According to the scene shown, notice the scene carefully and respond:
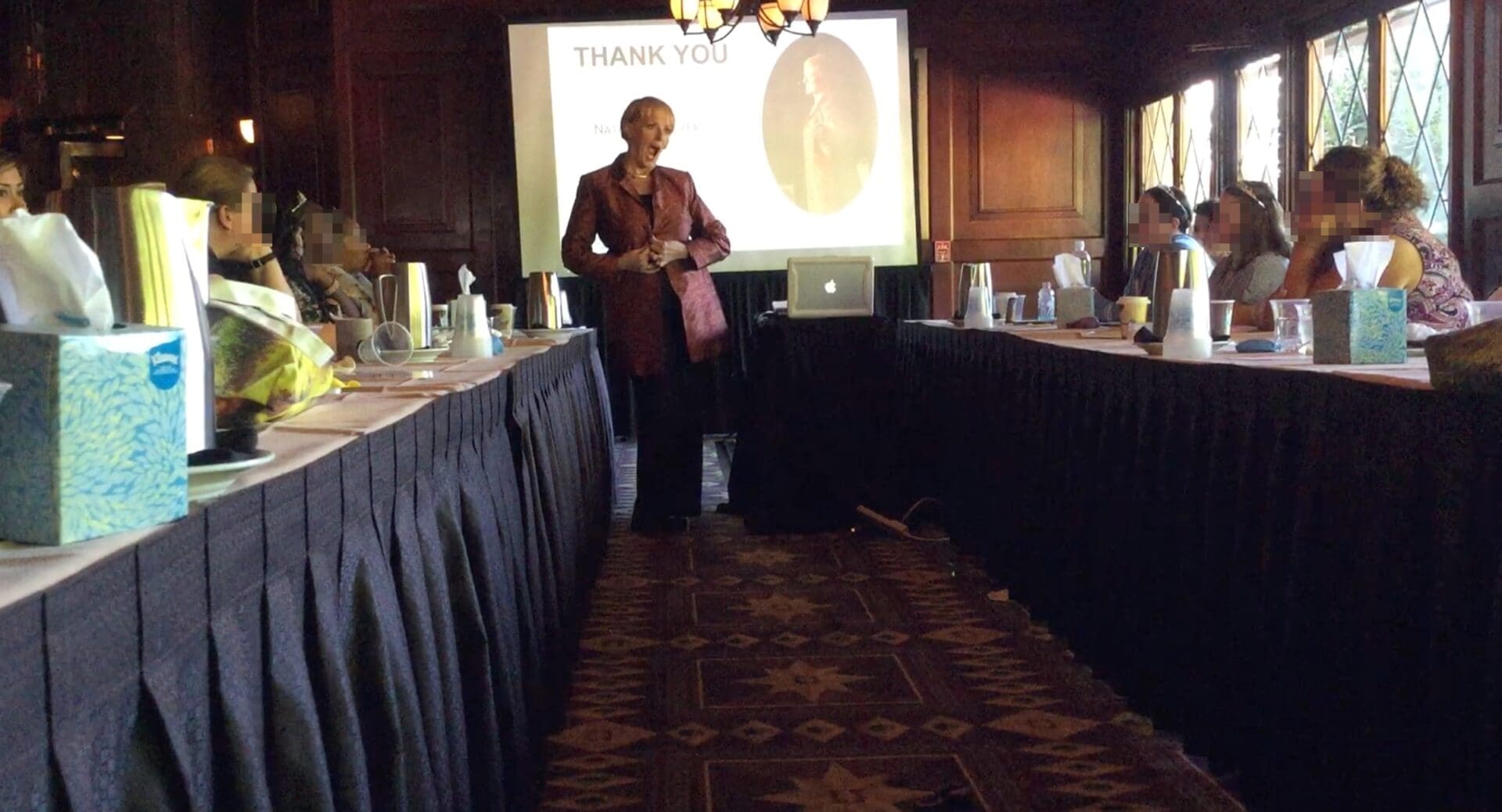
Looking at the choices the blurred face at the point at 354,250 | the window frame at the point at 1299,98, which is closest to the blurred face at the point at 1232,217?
the window frame at the point at 1299,98

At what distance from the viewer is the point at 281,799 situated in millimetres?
1064

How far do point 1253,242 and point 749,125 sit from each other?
4.18 m

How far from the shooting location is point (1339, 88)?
18.6 ft

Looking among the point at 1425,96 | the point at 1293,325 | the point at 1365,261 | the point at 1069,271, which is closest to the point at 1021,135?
the point at 1425,96

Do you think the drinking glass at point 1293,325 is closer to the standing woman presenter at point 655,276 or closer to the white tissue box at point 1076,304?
the white tissue box at point 1076,304

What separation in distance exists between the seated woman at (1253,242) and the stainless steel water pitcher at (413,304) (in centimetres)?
245

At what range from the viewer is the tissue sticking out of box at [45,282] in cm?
87

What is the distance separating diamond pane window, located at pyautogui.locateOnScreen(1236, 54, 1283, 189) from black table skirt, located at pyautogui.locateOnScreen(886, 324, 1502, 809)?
3.61 metres

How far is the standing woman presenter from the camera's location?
464 centimetres

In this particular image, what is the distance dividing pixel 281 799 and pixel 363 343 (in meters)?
1.80

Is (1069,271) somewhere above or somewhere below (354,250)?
below

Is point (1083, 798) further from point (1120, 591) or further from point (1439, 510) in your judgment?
point (1439, 510)

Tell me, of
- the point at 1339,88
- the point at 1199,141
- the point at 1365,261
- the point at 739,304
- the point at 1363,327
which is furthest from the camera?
the point at 739,304

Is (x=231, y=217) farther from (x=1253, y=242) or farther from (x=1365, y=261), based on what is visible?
(x=1253, y=242)
